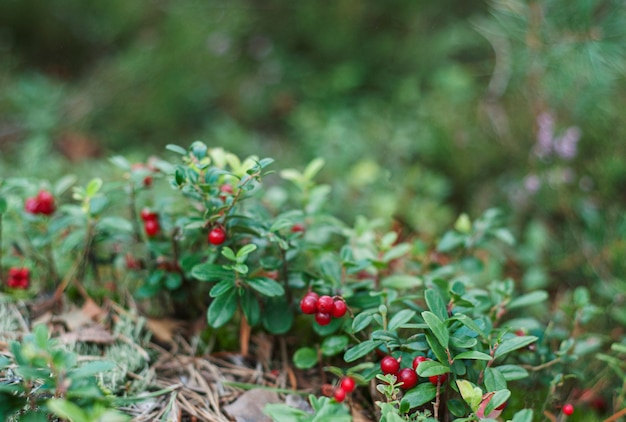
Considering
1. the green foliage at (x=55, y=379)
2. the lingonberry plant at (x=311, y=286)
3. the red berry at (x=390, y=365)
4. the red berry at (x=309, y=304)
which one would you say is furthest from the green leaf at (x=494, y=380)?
the green foliage at (x=55, y=379)

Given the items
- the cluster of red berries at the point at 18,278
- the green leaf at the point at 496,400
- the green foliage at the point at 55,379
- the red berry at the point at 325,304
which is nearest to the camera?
the green foliage at the point at 55,379

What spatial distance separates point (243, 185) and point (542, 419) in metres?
1.07

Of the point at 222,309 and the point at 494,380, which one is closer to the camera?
the point at 494,380

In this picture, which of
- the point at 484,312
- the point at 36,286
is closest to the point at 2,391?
the point at 36,286

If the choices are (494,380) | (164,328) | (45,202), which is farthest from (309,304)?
(45,202)

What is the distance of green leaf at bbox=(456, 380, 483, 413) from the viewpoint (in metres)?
1.17

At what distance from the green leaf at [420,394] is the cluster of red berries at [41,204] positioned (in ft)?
4.02

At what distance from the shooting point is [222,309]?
1.44 metres

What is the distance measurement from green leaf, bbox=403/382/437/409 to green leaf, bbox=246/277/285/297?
404 millimetres

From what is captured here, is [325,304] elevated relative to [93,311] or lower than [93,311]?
elevated

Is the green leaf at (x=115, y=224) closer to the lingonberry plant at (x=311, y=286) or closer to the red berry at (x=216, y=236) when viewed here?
the lingonberry plant at (x=311, y=286)

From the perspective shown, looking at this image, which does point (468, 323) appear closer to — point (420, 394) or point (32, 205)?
point (420, 394)

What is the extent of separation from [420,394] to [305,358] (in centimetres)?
38

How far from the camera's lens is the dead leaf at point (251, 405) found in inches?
54.3
